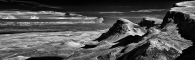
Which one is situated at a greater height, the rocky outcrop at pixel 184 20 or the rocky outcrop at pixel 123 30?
the rocky outcrop at pixel 184 20

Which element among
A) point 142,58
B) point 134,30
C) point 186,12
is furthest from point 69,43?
point 142,58

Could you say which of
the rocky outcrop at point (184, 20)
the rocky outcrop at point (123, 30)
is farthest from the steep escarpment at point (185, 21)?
the rocky outcrop at point (123, 30)

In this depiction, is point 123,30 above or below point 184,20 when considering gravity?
below

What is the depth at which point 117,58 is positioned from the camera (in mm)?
51812

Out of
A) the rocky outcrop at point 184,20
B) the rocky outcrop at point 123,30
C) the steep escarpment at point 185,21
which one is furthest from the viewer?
the rocky outcrop at point 123,30

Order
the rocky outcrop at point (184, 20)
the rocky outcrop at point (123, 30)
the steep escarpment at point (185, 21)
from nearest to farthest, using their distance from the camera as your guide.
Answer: the steep escarpment at point (185, 21) < the rocky outcrop at point (184, 20) < the rocky outcrop at point (123, 30)

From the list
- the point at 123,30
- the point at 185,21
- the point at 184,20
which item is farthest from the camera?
the point at 123,30

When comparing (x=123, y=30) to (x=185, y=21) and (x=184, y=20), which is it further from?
(x=185, y=21)

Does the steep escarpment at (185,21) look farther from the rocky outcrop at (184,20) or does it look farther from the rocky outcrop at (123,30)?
the rocky outcrop at (123,30)

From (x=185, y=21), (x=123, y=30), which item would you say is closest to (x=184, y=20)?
(x=185, y=21)

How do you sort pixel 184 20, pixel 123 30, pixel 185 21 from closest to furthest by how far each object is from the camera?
pixel 185 21 → pixel 184 20 → pixel 123 30

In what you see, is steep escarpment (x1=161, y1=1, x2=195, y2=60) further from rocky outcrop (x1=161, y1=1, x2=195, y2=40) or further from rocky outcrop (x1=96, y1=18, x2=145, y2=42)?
rocky outcrop (x1=96, y1=18, x2=145, y2=42)

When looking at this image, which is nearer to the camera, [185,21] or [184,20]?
[185,21]

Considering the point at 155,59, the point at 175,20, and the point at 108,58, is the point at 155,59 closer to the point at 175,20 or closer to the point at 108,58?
the point at 108,58
